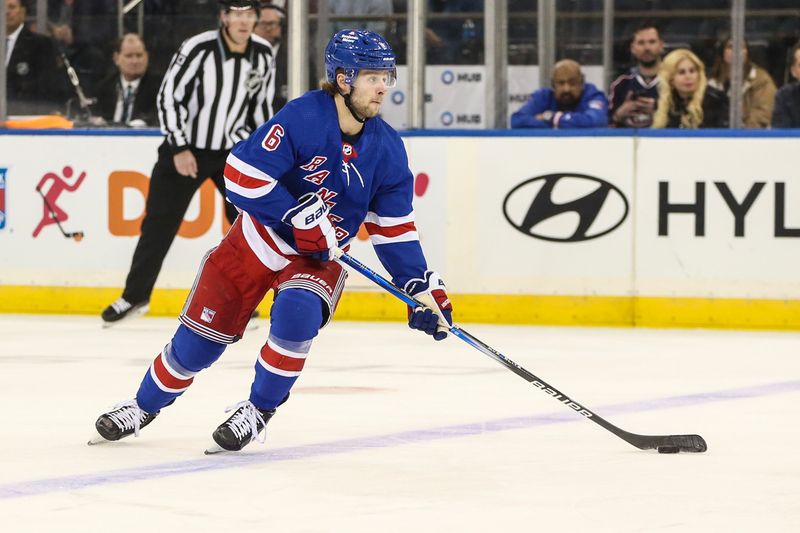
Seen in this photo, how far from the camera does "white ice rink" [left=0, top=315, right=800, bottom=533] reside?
9.75 ft

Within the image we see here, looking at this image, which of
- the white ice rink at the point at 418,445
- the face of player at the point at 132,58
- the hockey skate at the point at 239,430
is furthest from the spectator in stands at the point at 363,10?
the hockey skate at the point at 239,430

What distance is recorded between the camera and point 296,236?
3.64 meters

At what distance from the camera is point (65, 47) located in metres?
7.72

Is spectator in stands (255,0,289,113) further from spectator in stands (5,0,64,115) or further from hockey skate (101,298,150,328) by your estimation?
hockey skate (101,298,150,328)

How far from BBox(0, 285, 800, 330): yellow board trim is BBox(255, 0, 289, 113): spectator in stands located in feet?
3.17

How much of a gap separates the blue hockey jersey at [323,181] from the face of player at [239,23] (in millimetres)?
2921

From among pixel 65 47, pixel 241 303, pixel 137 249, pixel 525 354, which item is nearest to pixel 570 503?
pixel 241 303

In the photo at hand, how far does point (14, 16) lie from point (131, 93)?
662 millimetres

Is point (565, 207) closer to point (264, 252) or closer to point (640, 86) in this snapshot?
point (640, 86)

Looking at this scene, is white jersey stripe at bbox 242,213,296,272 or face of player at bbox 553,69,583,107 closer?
white jersey stripe at bbox 242,213,296,272

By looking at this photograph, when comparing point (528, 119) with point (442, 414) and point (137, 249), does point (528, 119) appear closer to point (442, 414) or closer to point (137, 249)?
point (137, 249)

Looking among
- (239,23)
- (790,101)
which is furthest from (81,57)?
(790,101)

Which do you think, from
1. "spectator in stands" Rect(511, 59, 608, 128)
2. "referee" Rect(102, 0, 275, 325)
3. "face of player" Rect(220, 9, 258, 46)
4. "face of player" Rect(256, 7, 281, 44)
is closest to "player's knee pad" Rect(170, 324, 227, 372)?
"referee" Rect(102, 0, 275, 325)

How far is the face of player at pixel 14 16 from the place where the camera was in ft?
25.3
